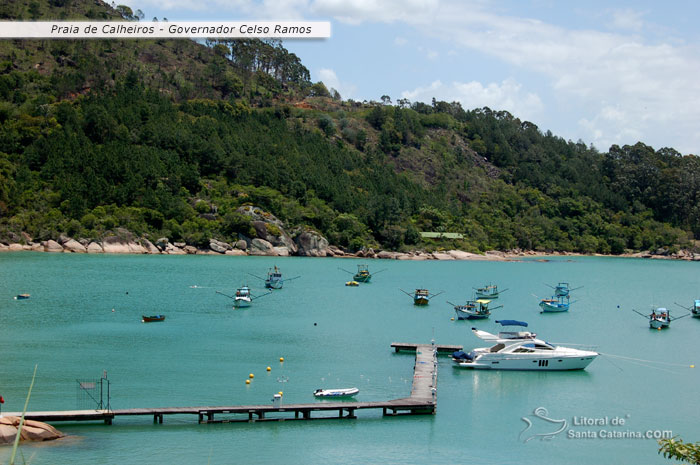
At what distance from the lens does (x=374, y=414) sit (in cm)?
3167

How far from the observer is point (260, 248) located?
384 feet

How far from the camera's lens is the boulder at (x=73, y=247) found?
10350 centimetres

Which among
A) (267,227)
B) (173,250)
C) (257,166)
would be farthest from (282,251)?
(257,166)

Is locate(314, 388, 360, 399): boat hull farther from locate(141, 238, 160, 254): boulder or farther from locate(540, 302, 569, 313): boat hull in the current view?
locate(141, 238, 160, 254): boulder

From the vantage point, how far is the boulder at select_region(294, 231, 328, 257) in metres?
122

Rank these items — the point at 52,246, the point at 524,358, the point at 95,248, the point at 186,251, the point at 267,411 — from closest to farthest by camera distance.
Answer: the point at 267,411
the point at 524,358
the point at 52,246
the point at 95,248
the point at 186,251

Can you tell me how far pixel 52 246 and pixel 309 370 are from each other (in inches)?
2951

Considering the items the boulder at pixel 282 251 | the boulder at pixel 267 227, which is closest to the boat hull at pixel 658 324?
the boulder at pixel 282 251

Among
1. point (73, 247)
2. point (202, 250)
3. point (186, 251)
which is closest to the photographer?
point (73, 247)

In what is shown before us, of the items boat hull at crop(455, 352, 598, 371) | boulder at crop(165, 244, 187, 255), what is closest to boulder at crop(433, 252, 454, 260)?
boulder at crop(165, 244, 187, 255)

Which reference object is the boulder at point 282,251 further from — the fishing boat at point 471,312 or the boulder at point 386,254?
the fishing boat at point 471,312

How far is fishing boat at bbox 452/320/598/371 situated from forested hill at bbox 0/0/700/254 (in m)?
78.1

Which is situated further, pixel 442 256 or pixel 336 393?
pixel 442 256

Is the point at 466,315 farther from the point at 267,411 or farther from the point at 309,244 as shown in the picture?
the point at 309,244
